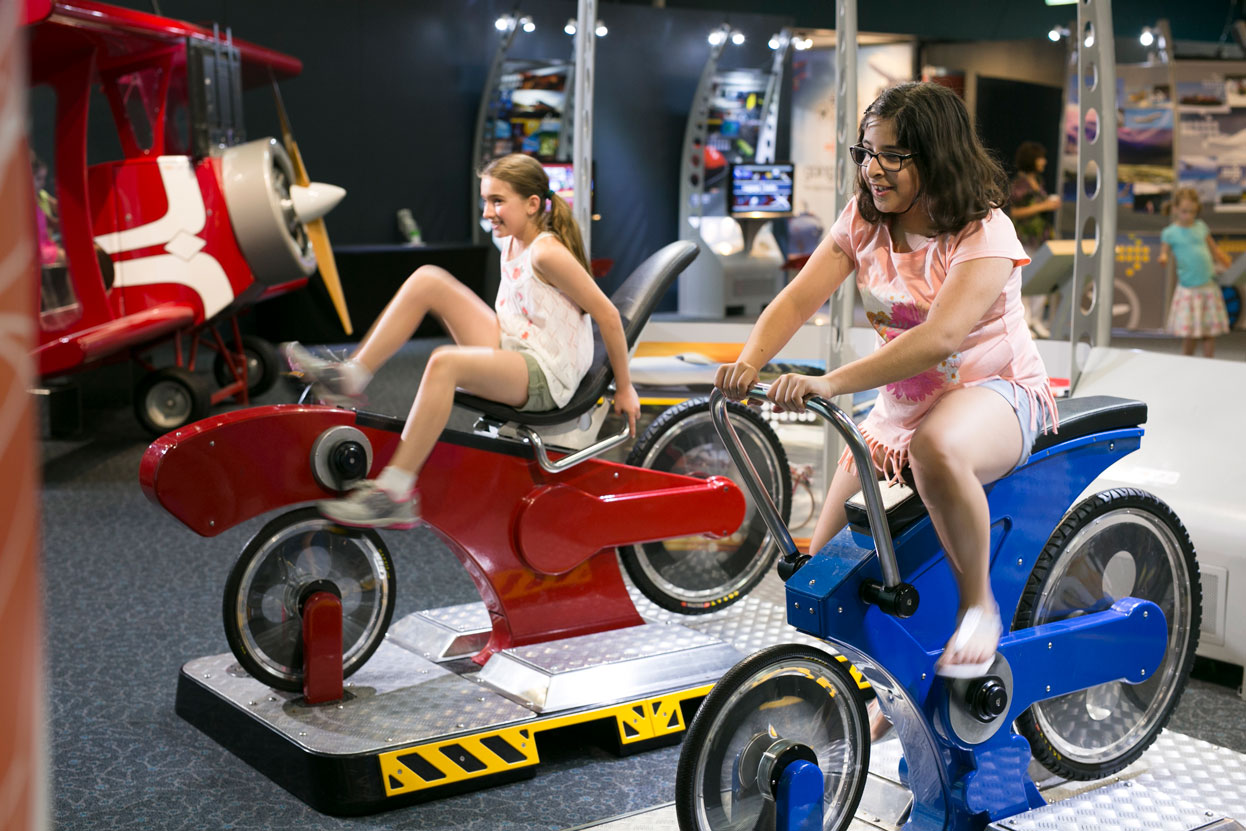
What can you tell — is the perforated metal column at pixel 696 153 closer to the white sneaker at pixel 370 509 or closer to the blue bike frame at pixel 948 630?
the white sneaker at pixel 370 509

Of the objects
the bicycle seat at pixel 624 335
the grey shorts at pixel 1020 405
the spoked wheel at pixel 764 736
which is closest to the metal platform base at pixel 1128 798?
the spoked wheel at pixel 764 736

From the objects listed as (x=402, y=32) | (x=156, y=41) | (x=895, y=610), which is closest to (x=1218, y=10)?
(x=402, y=32)

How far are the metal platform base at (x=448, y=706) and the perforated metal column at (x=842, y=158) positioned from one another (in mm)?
1034

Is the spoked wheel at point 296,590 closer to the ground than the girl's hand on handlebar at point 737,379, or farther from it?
closer to the ground

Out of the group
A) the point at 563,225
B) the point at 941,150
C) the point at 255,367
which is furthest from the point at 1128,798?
the point at 255,367

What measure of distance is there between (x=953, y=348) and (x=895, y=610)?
0.50 metres

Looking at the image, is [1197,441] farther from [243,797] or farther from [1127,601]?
[243,797]

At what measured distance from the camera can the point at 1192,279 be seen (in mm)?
8383

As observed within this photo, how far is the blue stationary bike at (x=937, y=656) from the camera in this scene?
2.25 metres

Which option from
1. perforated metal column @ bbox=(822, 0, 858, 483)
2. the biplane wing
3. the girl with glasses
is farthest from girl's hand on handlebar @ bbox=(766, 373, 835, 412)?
the biplane wing

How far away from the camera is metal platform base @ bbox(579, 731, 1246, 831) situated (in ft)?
7.98

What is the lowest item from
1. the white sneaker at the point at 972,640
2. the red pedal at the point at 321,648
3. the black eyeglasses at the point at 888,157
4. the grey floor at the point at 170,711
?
the grey floor at the point at 170,711

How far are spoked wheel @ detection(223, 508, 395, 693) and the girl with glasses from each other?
138 centimetres

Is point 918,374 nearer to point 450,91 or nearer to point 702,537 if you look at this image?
point 702,537
